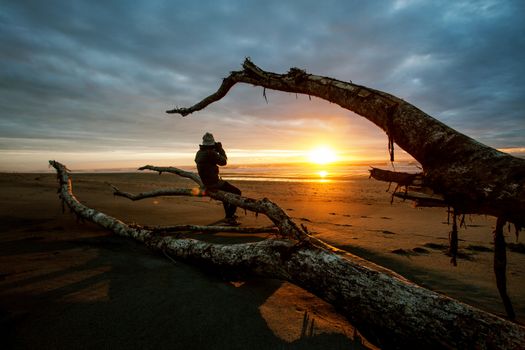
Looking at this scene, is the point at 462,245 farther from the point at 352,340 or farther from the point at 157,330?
the point at 157,330

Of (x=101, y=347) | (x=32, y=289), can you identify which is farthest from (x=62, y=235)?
(x=101, y=347)

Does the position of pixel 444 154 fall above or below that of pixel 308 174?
above

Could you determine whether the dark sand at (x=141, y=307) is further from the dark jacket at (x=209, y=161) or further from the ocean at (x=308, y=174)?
the ocean at (x=308, y=174)

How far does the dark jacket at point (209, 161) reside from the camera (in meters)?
6.89

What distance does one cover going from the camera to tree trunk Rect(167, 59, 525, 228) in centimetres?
209

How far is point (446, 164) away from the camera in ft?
7.91

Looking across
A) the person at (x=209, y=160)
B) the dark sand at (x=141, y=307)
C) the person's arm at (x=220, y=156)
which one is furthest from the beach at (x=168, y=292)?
the person's arm at (x=220, y=156)

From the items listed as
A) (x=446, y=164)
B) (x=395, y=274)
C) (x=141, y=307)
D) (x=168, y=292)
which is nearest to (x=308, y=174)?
(x=395, y=274)

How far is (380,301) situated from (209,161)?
5450mm

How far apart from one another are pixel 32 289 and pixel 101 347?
4.70 ft

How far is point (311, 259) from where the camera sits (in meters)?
2.69

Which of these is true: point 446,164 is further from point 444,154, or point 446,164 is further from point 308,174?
point 308,174

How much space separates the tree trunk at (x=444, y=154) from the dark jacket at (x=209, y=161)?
3.79 meters

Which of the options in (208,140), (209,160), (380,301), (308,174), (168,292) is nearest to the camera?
(380,301)
